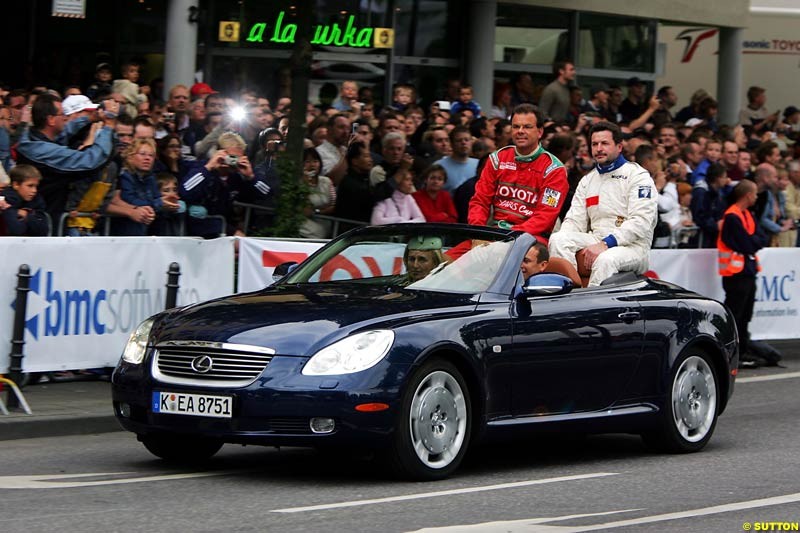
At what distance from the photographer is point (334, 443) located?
28.9 ft

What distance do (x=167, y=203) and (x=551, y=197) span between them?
3530 millimetres

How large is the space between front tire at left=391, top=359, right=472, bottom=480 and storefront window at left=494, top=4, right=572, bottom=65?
18509 millimetres

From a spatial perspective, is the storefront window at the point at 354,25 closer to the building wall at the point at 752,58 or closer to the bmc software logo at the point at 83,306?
the building wall at the point at 752,58

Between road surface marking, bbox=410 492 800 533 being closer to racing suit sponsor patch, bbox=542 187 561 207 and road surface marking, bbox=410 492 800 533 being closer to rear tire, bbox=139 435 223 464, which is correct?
rear tire, bbox=139 435 223 464

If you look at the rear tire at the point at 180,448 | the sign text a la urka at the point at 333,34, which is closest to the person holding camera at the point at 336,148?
the rear tire at the point at 180,448

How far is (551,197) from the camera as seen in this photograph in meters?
12.4

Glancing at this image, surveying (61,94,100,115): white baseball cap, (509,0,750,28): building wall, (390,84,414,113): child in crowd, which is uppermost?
(509,0,750,28): building wall

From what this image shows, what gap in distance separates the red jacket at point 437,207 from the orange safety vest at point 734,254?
3040 millimetres

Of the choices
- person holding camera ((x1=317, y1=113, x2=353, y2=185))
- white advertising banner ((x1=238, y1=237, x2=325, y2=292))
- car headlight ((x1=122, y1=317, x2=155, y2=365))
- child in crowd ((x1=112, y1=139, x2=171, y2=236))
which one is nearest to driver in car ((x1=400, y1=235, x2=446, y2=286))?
car headlight ((x1=122, y1=317, x2=155, y2=365))

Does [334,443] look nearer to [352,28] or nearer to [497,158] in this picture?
[497,158]

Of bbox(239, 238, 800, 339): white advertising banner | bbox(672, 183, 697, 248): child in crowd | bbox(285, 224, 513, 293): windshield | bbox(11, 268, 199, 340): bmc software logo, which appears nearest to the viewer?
bbox(285, 224, 513, 293): windshield

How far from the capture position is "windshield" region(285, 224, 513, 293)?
A: 10.0 meters

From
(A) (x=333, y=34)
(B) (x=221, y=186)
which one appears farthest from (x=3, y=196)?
(A) (x=333, y=34)

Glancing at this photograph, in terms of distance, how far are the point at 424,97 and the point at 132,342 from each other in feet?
56.7
